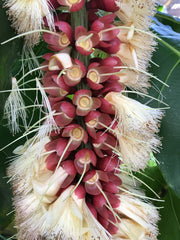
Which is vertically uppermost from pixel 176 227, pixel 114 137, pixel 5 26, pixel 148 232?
pixel 5 26

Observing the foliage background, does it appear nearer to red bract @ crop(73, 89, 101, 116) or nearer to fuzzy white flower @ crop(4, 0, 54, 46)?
fuzzy white flower @ crop(4, 0, 54, 46)

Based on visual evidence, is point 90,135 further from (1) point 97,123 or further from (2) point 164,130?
(2) point 164,130

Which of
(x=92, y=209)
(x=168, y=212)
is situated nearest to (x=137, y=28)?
(x=92, y=209)

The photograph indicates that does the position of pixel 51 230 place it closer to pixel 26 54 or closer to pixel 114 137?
pixel 114 137

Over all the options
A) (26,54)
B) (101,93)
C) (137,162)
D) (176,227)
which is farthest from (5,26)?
(176,227)

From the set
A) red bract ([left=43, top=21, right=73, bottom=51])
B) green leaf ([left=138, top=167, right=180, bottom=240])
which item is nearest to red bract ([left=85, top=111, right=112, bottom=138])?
red bract ([left=43, top=21, right=73, bottom=51])

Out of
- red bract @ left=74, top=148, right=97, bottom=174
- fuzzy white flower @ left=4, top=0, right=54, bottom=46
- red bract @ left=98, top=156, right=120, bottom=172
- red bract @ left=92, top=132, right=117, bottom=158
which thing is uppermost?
fuzzy white flower @ left=4, top=0, right=54, bottom=46
